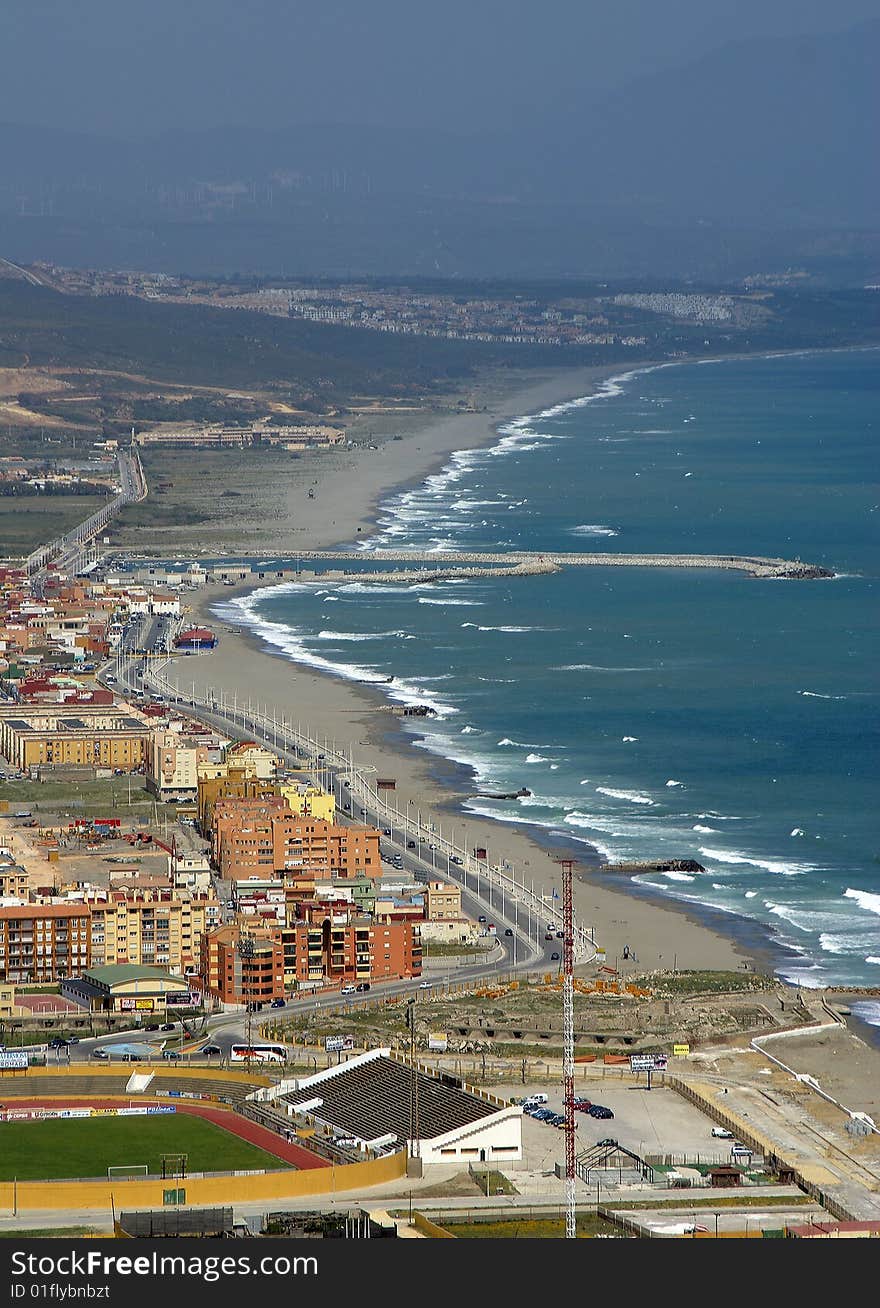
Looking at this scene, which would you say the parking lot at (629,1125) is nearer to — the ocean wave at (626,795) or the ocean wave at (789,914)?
the ocean wave at (789,914)

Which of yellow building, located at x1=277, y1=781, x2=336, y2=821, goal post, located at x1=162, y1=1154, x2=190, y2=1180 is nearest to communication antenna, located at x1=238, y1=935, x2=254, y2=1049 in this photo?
goal post, located at x1=162, y1=1154, x2=190, y2=1180

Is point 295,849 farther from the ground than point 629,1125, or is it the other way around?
point 295,849

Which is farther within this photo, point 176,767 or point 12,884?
point 176,767

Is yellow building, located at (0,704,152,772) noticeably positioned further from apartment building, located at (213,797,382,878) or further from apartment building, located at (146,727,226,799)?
apartment building, located at (213,797,382,878)

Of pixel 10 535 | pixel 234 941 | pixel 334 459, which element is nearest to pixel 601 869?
pixel 234 941

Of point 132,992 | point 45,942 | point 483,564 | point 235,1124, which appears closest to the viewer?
point 235,1124

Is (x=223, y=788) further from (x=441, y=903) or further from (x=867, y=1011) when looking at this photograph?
(x=867, y=1011)

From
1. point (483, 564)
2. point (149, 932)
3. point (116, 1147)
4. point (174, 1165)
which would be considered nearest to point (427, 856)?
point (149, 932)
